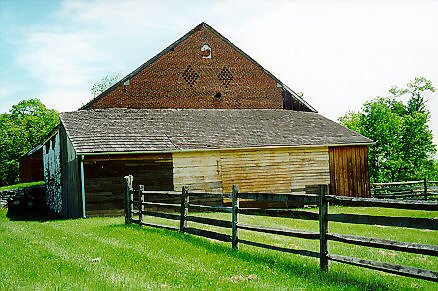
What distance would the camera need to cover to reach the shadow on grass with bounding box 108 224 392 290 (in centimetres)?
769

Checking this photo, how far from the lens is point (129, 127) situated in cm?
2562

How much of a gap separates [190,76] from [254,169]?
7.68 meters

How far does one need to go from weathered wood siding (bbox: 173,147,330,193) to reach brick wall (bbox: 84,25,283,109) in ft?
20.2

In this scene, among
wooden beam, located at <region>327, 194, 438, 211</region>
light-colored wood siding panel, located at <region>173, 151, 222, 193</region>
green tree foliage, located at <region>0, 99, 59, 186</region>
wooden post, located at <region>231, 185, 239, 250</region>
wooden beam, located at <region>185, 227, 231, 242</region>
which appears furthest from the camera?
green tree foliage, located at <region>0, 99, 59, 186</region>

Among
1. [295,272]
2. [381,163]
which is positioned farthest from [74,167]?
[381,163]

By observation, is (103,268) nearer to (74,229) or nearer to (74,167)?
(74,229)

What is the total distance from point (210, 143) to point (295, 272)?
16.9m

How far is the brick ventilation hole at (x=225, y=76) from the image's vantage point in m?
31.8

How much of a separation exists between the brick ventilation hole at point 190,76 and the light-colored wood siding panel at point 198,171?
22.9 feet

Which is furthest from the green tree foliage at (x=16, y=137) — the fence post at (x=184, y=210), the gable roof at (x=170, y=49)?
the fence post at (x=184, y=210)

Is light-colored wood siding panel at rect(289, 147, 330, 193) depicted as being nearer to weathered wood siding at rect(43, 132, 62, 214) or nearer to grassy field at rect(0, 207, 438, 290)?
weathered wood siding at rect(43, 132, 62, 214)

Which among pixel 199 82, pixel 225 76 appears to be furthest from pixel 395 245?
pixel 225 76

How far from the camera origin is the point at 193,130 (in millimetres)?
26703

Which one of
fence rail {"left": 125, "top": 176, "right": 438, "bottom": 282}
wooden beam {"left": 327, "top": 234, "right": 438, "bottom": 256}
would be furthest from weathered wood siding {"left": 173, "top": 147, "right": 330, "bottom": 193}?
wooden beam {"left": 327, "top": 234, "right": 438, "bottom": 256}
